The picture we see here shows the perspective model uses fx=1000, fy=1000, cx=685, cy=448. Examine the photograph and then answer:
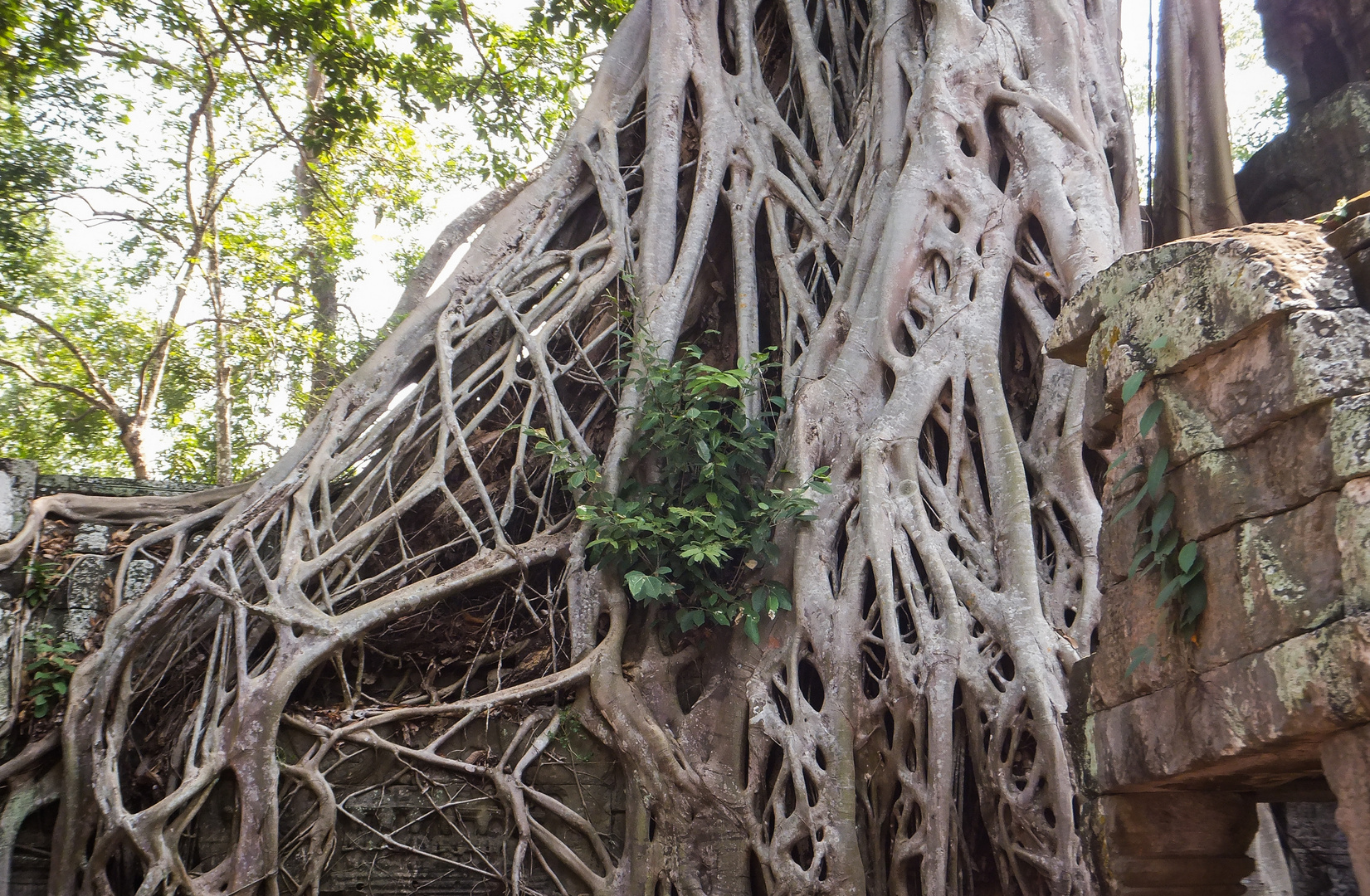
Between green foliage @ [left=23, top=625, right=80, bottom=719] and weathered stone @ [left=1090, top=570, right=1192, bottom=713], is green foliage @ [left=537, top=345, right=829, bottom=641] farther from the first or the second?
green foliage @ [left=23, top=625, right=80, bottom=719]

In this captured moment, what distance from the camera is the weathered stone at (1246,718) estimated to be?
1593mm

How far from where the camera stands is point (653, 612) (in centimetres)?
427

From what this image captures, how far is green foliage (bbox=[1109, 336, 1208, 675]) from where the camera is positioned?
196 centimetres

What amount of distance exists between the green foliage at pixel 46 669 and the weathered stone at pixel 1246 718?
3.92 meters

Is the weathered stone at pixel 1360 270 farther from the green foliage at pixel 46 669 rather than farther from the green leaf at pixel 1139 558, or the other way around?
the green foliage at pixel 46 669

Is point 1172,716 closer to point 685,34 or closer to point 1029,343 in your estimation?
point 1029,343

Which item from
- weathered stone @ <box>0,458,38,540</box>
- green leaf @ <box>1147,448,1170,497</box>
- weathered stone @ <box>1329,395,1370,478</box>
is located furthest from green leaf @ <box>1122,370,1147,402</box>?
weathered stone @ <box>0,458,38,540</box>

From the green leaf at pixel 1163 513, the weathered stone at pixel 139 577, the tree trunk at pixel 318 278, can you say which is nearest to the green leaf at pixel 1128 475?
the green leaf at pixel 1163 513

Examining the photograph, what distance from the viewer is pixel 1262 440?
1873 mm

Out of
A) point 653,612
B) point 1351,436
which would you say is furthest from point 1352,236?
point 653,612

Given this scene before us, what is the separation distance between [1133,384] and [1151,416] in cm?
8

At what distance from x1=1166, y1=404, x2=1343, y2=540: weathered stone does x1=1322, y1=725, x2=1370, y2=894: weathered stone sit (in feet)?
1.34

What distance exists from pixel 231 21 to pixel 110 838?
508 centimetres

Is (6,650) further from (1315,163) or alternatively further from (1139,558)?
(1315,163)
